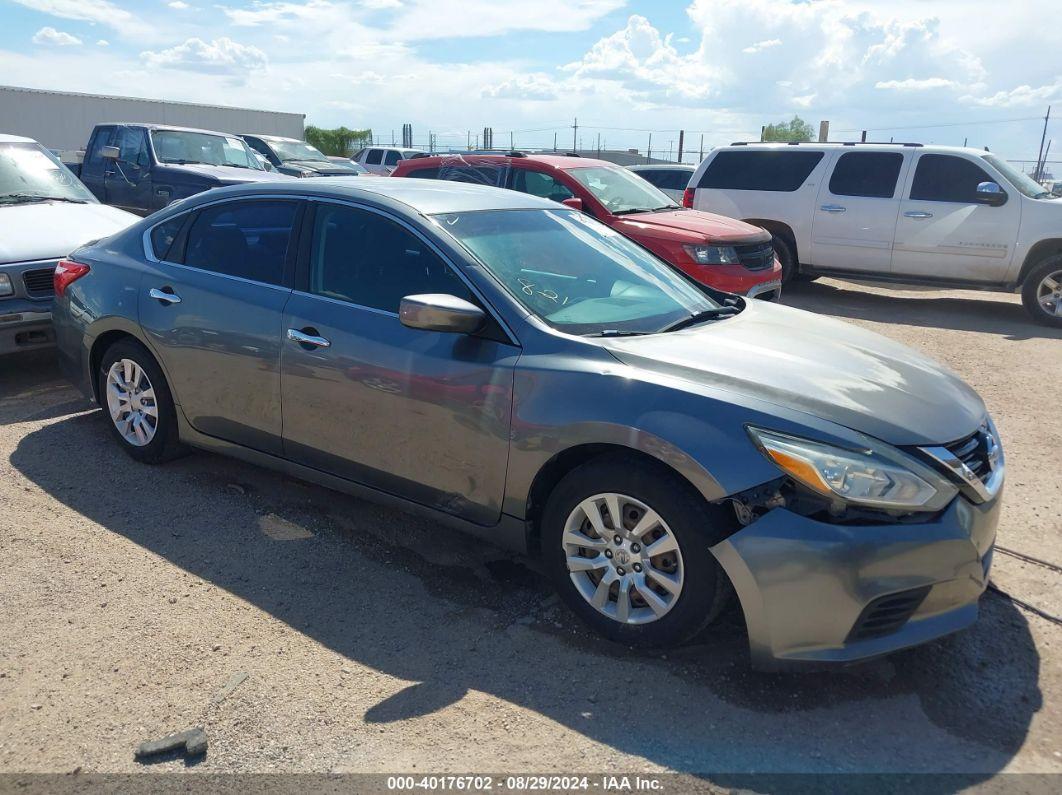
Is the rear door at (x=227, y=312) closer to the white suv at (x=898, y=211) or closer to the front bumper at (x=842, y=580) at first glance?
the front bumper at (x=842, y=580)

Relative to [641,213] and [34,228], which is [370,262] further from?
[641,213]

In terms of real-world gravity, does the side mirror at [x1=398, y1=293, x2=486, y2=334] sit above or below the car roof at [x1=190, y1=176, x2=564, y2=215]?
below

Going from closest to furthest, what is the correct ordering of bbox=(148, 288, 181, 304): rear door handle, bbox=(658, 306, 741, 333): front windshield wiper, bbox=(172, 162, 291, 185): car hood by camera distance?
bbox=(658, 306, 741, 333): front windshield wiper
bbox=(148, 288, 181, 304): rear door handle
bbox=(172, 162, 291, 185): car hood

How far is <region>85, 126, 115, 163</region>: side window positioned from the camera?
12.7 meters

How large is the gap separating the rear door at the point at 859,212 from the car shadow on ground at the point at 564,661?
326 inches

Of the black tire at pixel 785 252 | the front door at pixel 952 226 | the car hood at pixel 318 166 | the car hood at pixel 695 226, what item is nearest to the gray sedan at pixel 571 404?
the car hood at pixel 695 226

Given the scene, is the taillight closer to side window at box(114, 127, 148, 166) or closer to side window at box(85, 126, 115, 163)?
side window at box(114, 127, 148, 166)

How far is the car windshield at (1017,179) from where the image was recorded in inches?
414

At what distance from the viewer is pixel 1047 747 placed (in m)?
2.86

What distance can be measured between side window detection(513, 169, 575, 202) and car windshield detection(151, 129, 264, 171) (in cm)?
482

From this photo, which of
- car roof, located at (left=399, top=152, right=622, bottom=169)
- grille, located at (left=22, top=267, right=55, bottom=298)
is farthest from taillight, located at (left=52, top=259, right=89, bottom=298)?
car roof, located at (left=399, top=152, right=622, bottom=169)

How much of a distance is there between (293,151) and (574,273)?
18.2m

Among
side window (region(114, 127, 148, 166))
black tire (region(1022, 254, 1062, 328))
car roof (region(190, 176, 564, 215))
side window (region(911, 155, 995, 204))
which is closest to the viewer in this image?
car roof (region(190, 176, 564, 215))

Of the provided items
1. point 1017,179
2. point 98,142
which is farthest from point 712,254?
point 98,142
